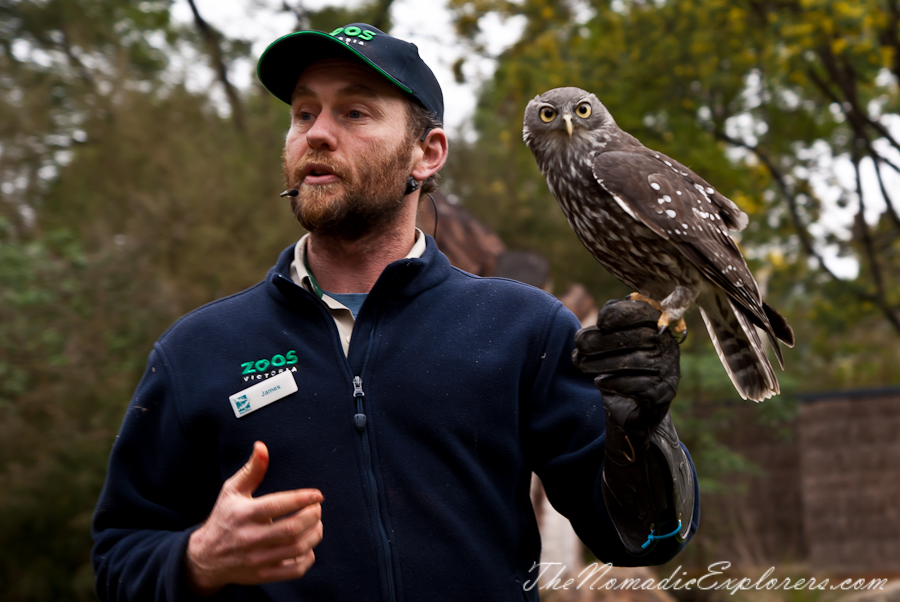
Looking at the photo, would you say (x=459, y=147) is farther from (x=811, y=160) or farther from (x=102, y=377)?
(x=102, y=377)

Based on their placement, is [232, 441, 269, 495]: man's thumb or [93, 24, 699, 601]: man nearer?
[232, 441, 269, 495]: man's thumb

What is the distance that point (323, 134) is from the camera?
6.75ft

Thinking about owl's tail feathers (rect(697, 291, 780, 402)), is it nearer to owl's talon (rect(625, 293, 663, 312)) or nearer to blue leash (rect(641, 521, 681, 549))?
owl's talon (rect(625, 293, 663, 312))

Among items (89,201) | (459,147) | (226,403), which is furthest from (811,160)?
(226,403)

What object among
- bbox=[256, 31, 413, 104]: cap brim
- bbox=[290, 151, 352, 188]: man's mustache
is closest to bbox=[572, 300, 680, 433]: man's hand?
bbox=[290, 151, 352, 188]: man's mustache

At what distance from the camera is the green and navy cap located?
2064 millimetres

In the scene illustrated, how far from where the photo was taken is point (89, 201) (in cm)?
764

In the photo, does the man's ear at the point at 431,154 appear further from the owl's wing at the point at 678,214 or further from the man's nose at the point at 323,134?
the owl's wing at the point at 678,214

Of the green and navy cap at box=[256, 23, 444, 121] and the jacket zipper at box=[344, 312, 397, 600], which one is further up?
the green and navy cap at box=[256, 23, 444, 121]

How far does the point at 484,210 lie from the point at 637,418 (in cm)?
962

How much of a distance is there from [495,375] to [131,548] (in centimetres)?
92

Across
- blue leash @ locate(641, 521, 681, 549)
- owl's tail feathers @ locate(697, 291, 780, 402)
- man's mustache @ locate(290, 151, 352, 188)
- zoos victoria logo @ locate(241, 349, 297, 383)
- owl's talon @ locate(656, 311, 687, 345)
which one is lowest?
blue leash @ locate(641, 521, 681, 549)

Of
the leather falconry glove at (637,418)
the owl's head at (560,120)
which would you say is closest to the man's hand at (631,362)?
the leather falconry glove at (637,418)

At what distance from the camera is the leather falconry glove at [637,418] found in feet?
5.83
